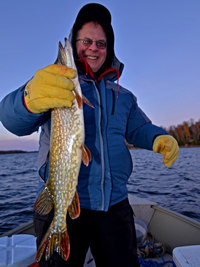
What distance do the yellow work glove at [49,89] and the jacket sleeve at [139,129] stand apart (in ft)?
4.27

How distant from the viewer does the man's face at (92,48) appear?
2674mm

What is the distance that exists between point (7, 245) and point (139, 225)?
2877 millimetres

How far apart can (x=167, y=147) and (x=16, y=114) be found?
167 cm

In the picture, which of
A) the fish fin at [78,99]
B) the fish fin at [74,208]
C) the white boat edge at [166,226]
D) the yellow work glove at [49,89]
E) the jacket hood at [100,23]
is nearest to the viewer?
the yellow work glove at [49,89]

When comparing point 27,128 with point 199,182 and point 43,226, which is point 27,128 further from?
point 199,182

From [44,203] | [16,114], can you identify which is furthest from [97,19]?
[44,203]

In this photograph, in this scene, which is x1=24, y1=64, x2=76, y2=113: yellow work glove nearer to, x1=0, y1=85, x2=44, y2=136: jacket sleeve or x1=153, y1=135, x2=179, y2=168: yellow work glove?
x1=0, y1=85, x2=44, y2=136: jacket sleeve

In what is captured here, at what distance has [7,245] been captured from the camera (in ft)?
10.3

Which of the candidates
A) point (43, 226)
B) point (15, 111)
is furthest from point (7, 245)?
point (15, 111)

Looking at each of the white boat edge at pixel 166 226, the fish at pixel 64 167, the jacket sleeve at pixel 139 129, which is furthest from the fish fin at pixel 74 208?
the white boat edge at pixel 166 226

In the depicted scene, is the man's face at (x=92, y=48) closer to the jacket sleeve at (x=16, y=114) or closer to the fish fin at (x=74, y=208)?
the jacket sleeve at (x=16, y=114)

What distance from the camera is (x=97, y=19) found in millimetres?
2846

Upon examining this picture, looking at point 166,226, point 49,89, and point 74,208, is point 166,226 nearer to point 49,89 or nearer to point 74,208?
point 74,208

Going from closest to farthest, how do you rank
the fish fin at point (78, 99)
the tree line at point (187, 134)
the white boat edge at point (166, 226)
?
the fish fin at point (78, 99) < the white boat edge at point (166, 226) < the tree line at point (187, 134)
